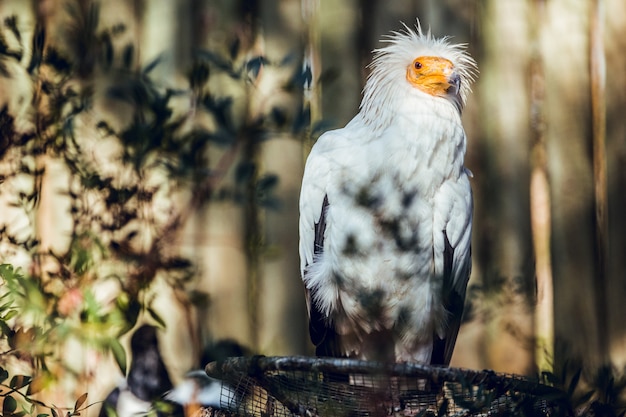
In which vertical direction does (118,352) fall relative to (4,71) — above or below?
below

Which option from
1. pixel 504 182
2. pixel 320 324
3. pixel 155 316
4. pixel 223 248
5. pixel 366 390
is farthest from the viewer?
pixel 504 182

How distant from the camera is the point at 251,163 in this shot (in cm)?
310

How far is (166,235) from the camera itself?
121 inches

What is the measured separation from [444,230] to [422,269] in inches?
4.9

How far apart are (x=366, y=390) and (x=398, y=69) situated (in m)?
1.22

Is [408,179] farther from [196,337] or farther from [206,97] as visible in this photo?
[196,337]

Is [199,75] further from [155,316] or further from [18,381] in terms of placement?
[18,381]

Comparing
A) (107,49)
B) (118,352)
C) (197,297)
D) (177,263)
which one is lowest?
(118,352)

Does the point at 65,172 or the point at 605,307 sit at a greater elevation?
the point at 65,172

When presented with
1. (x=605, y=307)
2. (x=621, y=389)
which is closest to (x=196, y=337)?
(x=605, y=307)

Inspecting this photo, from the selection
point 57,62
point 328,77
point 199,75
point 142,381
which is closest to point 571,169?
point 328,77

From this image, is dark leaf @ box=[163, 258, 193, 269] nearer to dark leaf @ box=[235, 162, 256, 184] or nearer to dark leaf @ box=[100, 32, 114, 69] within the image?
dark leaf @ box=[235, 162, 256, 184]

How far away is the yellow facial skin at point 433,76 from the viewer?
9.77ft

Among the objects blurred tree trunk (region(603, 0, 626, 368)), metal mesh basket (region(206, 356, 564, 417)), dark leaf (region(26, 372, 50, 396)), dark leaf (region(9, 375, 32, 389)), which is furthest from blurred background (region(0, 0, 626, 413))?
metal mesh basket (region(206, 356, 564, 417))
